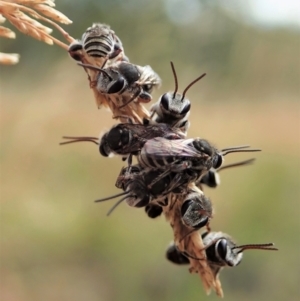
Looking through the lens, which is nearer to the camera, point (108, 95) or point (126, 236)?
point (108, 95)

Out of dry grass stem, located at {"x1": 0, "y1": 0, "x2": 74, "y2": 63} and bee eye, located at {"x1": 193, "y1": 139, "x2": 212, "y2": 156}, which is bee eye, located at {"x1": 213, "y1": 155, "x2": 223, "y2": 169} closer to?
bee eye, located at {"x1": 193, "y1": 139, "x2": 212, "y2": 156}

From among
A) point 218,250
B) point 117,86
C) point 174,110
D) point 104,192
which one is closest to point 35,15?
point 117,86

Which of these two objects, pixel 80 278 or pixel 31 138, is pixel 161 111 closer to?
pixel 80 278

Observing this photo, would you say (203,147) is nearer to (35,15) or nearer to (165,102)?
(165,102)

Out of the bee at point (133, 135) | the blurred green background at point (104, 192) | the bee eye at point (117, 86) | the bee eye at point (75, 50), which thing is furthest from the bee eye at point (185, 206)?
the blurred green background at point (104, 192)

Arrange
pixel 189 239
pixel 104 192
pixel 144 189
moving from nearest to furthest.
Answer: pixel 144 189, pixel 189 239, pixel 104 192

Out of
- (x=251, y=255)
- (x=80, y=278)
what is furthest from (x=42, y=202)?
(x=251, y=255)
